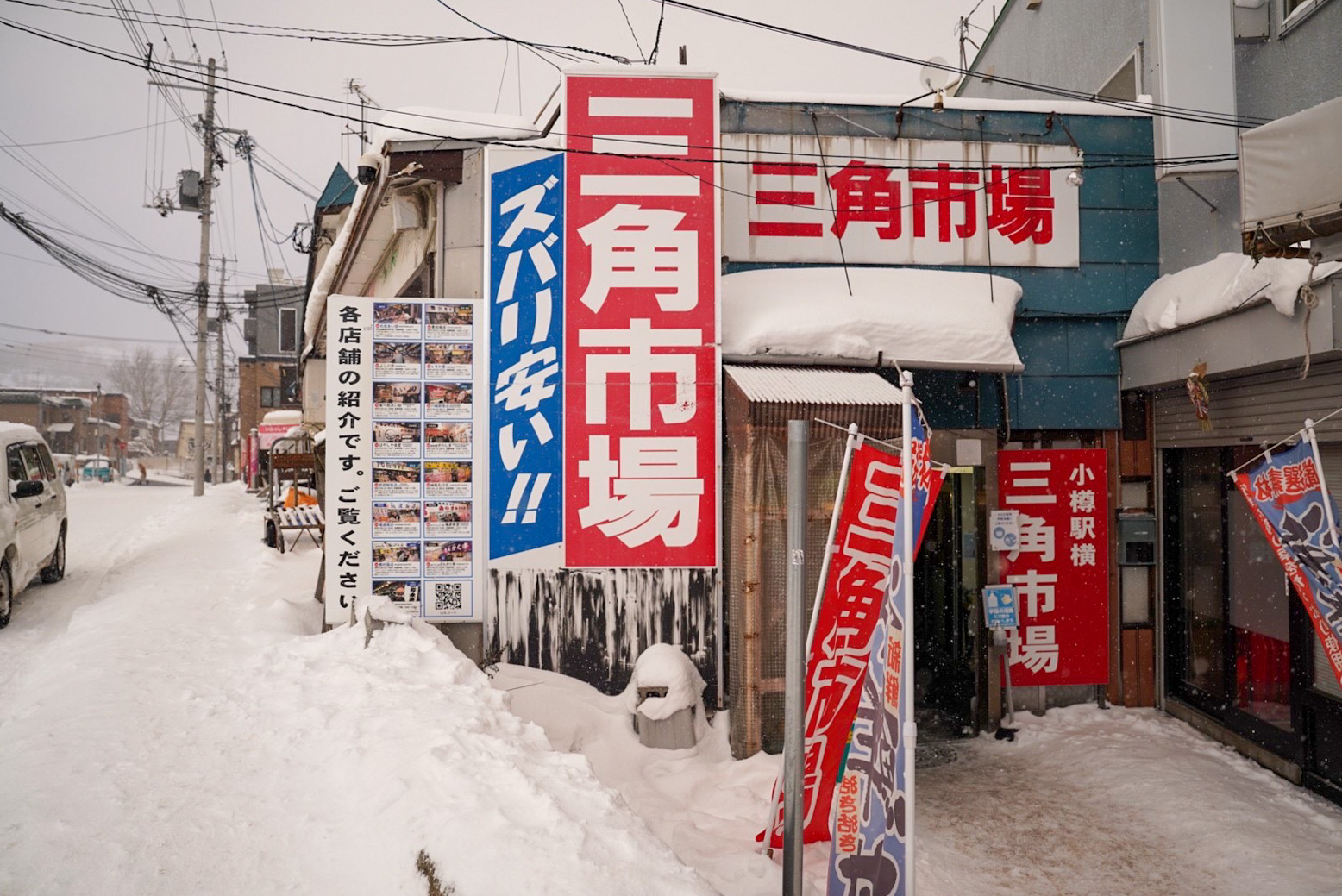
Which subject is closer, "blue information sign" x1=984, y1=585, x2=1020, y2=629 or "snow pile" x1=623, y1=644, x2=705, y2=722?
"snow pile" x1=623, y1=644, x2=705, y2=722

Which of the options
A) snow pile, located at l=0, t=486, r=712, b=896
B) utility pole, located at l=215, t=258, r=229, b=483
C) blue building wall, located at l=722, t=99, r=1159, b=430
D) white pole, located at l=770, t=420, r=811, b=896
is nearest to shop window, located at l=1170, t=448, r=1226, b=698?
blue building wall, located at l=722, t=99, r=1159, b=430

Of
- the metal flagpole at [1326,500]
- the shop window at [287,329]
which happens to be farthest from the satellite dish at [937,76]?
the shop window at [287,329]

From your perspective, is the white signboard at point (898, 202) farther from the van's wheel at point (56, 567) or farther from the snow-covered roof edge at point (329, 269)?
the van's wheel at point (56, 567)

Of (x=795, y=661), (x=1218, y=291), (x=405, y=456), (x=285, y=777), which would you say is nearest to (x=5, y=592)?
(x=405, y=456)

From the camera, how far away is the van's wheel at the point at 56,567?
11.6 m

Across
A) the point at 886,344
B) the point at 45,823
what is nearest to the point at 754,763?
the point at 886,344

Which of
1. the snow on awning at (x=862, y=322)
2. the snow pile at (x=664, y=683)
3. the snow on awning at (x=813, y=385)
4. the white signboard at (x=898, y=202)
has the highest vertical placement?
the white signboard at (x=898, y=202)

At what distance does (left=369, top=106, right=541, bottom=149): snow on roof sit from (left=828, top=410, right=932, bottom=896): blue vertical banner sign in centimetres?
529

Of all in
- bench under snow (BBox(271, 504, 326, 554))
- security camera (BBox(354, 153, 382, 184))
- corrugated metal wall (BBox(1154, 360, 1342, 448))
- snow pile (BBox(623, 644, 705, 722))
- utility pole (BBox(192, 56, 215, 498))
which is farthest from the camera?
utility pole (BBox(192, 56, 215, 498))

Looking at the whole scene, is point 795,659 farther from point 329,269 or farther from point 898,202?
point 329,269

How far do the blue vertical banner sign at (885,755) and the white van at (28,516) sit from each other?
372 inches

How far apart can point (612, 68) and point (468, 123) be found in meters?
1.57

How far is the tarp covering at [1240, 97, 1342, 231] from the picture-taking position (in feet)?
16.9

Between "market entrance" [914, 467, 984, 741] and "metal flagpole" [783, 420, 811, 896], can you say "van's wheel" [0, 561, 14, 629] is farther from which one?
"market entrance" [914, 467, 984, 741]
